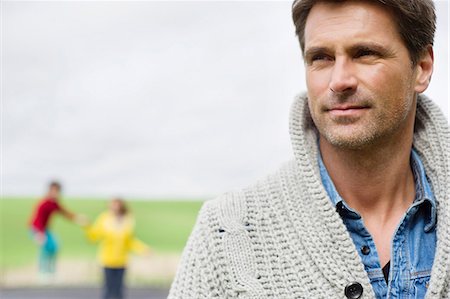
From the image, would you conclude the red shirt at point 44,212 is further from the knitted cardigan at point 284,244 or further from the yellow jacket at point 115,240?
the knitted cardigan at point 284,244

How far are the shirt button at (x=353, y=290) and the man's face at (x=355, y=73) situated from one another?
44 cm

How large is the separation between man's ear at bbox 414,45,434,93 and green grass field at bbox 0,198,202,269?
10.4m

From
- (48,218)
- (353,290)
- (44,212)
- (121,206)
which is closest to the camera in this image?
(353,290)

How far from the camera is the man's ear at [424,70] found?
8.54 feet

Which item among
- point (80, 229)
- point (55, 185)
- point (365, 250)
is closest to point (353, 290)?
point (365, 250)

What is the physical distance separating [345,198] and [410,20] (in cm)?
63

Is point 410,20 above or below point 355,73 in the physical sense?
above

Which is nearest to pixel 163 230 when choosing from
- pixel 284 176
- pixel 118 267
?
pixel 118 267

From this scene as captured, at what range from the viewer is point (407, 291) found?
237cm

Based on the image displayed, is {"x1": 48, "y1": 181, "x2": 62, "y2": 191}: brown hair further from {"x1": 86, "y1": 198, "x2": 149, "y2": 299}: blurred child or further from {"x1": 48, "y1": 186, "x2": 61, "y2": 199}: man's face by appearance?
{"x1": 86, "y1": 198, "x2": 149, "y2": 299}: blurred child

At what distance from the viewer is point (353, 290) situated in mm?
2309

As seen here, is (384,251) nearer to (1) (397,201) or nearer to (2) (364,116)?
(1) (397,201)

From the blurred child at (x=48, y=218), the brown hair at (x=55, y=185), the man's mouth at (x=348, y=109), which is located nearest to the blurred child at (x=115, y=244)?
the blurred child at (x=48, y=218)

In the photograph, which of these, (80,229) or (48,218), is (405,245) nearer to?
(48,218)
